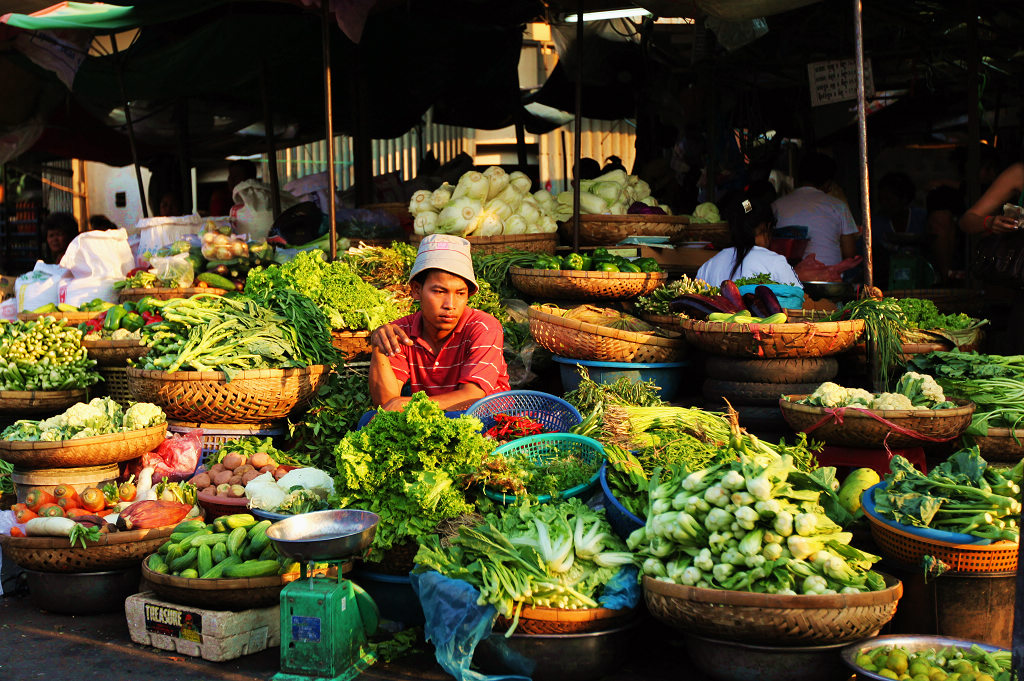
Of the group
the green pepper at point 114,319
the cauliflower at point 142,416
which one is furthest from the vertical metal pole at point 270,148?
the cauliflower at point 142,416

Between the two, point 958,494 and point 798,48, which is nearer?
point 958,494

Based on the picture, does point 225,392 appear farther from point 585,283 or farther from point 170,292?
Result: point 585,283

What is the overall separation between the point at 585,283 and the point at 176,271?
331 centimetres

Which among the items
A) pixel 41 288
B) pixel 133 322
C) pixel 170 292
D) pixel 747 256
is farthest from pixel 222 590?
pixel 41 288

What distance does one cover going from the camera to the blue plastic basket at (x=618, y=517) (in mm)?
3594

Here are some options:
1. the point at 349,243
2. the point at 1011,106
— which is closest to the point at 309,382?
the point at 349,243

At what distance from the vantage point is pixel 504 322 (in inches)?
238

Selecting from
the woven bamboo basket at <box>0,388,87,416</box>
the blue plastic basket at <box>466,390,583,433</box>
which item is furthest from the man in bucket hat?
the woven bamboo basket at <box>0,388,87,416</box>

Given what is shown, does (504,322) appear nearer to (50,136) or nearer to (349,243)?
(349,243)

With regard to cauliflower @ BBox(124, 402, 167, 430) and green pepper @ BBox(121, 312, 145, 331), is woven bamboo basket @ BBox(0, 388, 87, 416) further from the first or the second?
cauliflower @ BBox(124, 402, 167, 430)

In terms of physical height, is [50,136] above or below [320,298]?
above

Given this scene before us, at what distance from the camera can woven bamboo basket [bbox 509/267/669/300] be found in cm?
576

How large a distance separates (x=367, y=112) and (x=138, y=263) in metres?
2.82

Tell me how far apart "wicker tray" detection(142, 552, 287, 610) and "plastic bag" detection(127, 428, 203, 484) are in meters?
1.37
